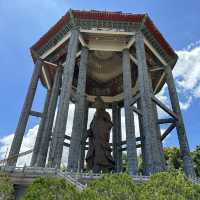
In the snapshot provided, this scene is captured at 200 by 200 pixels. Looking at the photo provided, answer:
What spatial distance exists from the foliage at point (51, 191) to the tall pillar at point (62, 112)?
1129 centimetres

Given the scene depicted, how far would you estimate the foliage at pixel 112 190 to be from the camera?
749 centimetres

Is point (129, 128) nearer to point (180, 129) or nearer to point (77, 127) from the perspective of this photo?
point (77, 127)

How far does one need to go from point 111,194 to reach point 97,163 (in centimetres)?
1733

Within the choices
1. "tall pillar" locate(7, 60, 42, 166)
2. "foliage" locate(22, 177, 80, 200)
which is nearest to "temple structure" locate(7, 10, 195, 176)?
"tall pillar" locate(7, 60, 42, 166)

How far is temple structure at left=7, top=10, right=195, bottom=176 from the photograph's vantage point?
71.3 ft

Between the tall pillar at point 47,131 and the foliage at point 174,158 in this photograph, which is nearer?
the tall pillar at point 47,131

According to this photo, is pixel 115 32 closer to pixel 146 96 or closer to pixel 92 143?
pixel 146 96

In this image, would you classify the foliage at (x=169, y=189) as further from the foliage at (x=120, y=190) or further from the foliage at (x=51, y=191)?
the foliage at (x=51, y=191)

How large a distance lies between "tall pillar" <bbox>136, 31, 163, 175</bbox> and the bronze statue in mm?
4074

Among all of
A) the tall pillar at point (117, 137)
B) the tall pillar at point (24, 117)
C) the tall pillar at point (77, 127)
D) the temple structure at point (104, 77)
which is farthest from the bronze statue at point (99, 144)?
the tall pillar at point (24, 117)

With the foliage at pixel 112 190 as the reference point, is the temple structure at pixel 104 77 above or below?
above

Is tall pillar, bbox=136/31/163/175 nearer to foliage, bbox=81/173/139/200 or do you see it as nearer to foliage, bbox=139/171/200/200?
foliage, bbox=139/171/200/200

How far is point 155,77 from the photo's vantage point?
1339 inches

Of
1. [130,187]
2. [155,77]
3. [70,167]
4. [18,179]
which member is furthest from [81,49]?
[130,187]
